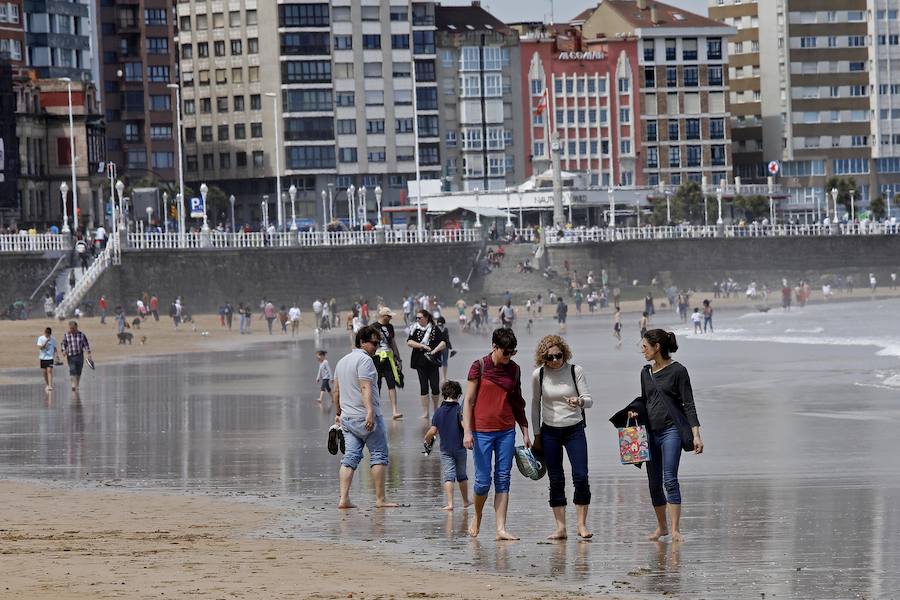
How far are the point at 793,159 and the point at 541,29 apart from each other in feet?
68.0

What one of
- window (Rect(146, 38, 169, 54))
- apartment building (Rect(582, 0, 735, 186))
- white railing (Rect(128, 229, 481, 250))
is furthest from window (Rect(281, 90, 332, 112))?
white railing (Rect(128, 229, 481, 250))

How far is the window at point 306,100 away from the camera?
113062 millimetres

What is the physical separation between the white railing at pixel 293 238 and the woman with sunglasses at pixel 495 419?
201 ft

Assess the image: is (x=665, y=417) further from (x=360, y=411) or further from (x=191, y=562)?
(x=191, y=562)

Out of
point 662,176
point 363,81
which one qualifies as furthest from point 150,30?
point 662,176

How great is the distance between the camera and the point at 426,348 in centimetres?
2431

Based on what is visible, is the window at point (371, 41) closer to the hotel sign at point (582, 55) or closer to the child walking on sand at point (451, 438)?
the hotel sign at point (582, 55)

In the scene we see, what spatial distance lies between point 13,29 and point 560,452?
288 ft

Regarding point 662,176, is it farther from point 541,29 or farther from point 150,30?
point 150,30

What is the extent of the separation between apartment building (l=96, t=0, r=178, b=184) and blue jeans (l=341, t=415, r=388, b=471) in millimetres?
98548

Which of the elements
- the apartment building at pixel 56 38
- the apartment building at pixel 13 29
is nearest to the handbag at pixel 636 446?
the apartment building at pixel 13 29

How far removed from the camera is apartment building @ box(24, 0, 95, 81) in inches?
3989

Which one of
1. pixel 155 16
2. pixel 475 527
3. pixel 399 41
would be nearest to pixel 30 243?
pixel 155 16

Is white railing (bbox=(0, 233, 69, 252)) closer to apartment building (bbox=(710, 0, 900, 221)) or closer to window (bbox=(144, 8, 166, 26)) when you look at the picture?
window (bbox=(144, 8, 166, 26))
